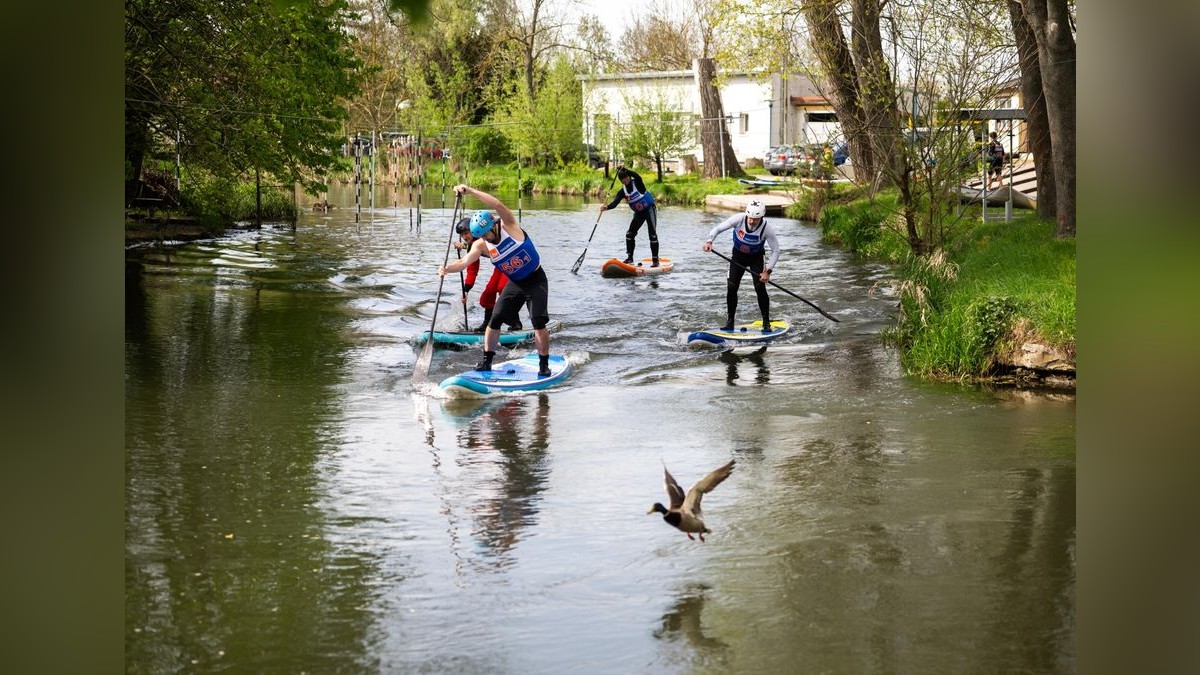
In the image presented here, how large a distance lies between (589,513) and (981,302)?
6.54 meters

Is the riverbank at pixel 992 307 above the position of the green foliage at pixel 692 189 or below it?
below

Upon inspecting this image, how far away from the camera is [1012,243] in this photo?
744 inches

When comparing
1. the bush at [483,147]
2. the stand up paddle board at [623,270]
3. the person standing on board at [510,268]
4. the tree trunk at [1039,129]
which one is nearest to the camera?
the person standing on board at [510,268]

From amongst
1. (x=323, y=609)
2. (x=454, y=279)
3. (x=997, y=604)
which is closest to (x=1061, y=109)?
(x=454, y=279)

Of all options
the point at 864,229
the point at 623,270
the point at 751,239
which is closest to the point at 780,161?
Result: the point at 864,229

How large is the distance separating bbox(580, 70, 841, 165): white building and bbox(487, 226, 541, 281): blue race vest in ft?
128

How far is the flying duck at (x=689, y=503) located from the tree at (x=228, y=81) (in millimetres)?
15855

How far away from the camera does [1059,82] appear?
704 inches

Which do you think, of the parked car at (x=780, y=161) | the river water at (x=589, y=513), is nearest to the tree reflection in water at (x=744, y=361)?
the river water at (x=589, y=513)

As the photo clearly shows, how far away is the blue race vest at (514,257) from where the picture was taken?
12.9 meters

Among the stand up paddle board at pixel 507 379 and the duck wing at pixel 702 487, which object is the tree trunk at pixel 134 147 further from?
the duck wing at pixel 702 487

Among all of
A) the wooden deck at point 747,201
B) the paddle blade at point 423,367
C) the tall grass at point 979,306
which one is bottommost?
the paddle blade at point 423,367
